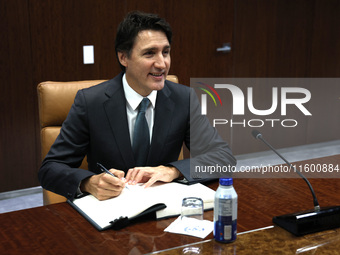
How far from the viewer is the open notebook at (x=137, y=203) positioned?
1.37 metres

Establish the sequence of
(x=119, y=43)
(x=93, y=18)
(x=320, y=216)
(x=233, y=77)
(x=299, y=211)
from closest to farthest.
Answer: (x=320, y=216), (x=299, y=211), (x=119, y=43), (x=93, y=18), (x=233, y=77)

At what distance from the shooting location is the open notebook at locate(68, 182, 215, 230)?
137cm

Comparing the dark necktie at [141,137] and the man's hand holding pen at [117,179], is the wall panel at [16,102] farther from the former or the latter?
the man's hand holding pen at [117,179]

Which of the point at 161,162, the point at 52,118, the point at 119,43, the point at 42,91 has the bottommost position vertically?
the point at 161,162

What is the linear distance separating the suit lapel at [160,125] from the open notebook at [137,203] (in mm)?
371

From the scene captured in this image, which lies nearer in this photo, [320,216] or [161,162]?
[320,216]

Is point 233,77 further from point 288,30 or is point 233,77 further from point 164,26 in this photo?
point 164,26

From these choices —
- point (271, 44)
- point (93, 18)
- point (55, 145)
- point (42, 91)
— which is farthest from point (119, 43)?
point (271, 44)

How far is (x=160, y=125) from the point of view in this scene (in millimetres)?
2012

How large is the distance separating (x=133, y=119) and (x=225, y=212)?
872mm

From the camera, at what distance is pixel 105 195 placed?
1.50 meters

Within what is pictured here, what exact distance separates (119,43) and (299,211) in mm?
1067

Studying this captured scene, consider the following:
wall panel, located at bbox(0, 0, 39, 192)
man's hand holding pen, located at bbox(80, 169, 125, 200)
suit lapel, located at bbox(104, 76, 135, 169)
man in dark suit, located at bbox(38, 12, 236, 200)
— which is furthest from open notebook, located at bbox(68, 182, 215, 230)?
wall panel, located at bbox(0, 0, 39, 192)

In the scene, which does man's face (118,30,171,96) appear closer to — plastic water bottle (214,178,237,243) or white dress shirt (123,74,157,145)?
white dress shirt (123,74,157,145)
